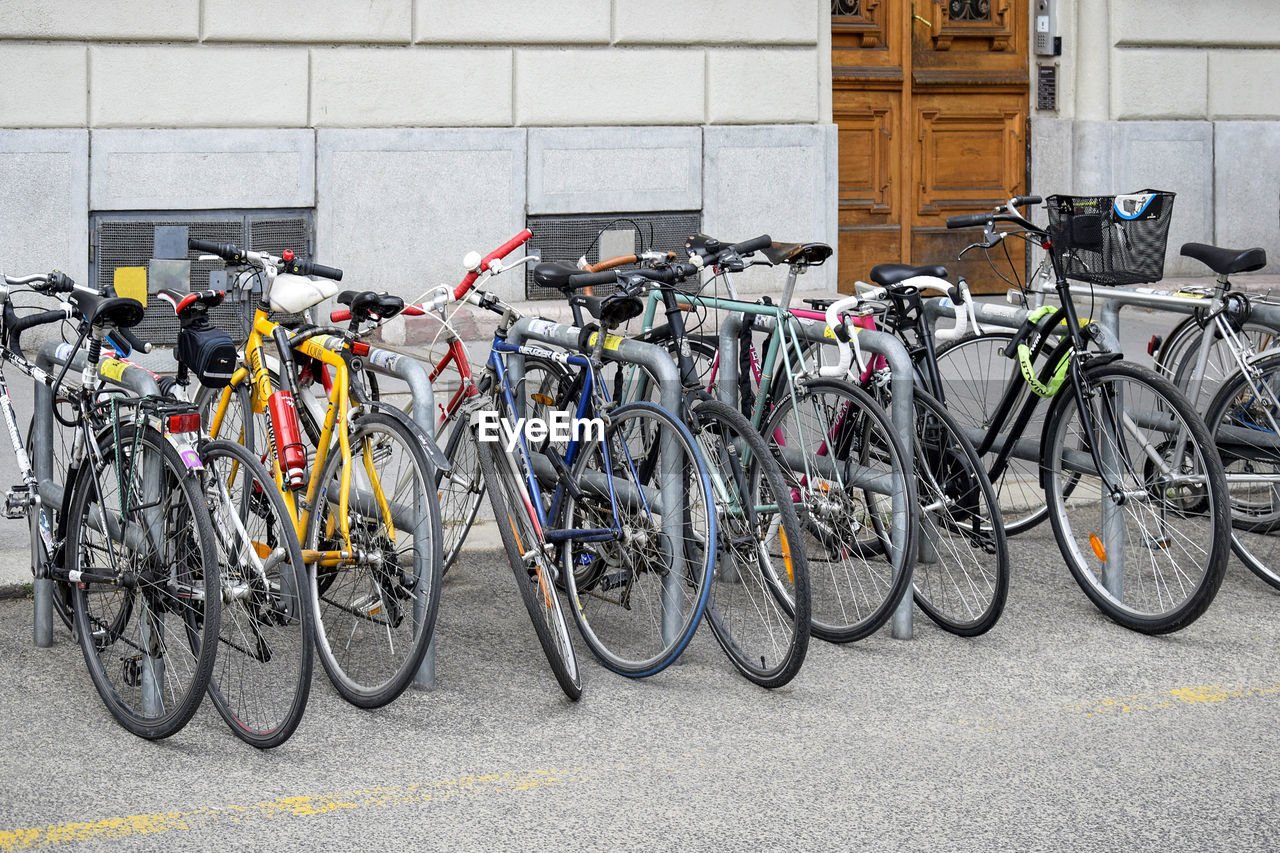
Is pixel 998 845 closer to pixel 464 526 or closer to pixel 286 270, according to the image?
pixel 464 526

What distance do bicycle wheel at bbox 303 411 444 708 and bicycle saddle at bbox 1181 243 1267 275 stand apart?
9.36 ft

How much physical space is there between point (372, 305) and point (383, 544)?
0.65 metres

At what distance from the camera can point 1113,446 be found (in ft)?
16.5

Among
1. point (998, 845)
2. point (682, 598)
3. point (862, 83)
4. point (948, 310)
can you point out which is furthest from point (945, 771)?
point (862, 83)

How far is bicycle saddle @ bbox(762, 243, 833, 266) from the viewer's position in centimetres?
510

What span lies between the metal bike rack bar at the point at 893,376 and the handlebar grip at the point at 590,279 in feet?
2.11

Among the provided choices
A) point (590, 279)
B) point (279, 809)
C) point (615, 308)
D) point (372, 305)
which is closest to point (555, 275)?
point (590, 279)

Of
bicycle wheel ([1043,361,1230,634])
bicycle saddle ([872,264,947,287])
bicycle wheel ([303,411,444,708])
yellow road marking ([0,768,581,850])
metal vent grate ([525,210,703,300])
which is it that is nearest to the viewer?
yellow road marking ([0,768,581,850])

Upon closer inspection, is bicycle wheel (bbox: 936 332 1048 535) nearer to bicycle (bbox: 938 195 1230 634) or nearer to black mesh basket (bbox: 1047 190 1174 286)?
bicycle (bbox: 938 195 1230 634)

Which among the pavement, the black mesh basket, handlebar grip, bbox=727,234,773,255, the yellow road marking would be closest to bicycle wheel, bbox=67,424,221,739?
the pavement

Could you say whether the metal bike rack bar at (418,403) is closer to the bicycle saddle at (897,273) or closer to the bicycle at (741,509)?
the bicycle at (741,509)

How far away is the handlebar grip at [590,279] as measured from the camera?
459 cm

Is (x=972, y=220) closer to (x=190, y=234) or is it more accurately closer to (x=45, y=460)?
(x=45, y=460)

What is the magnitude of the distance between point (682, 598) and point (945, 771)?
3.20 feet
